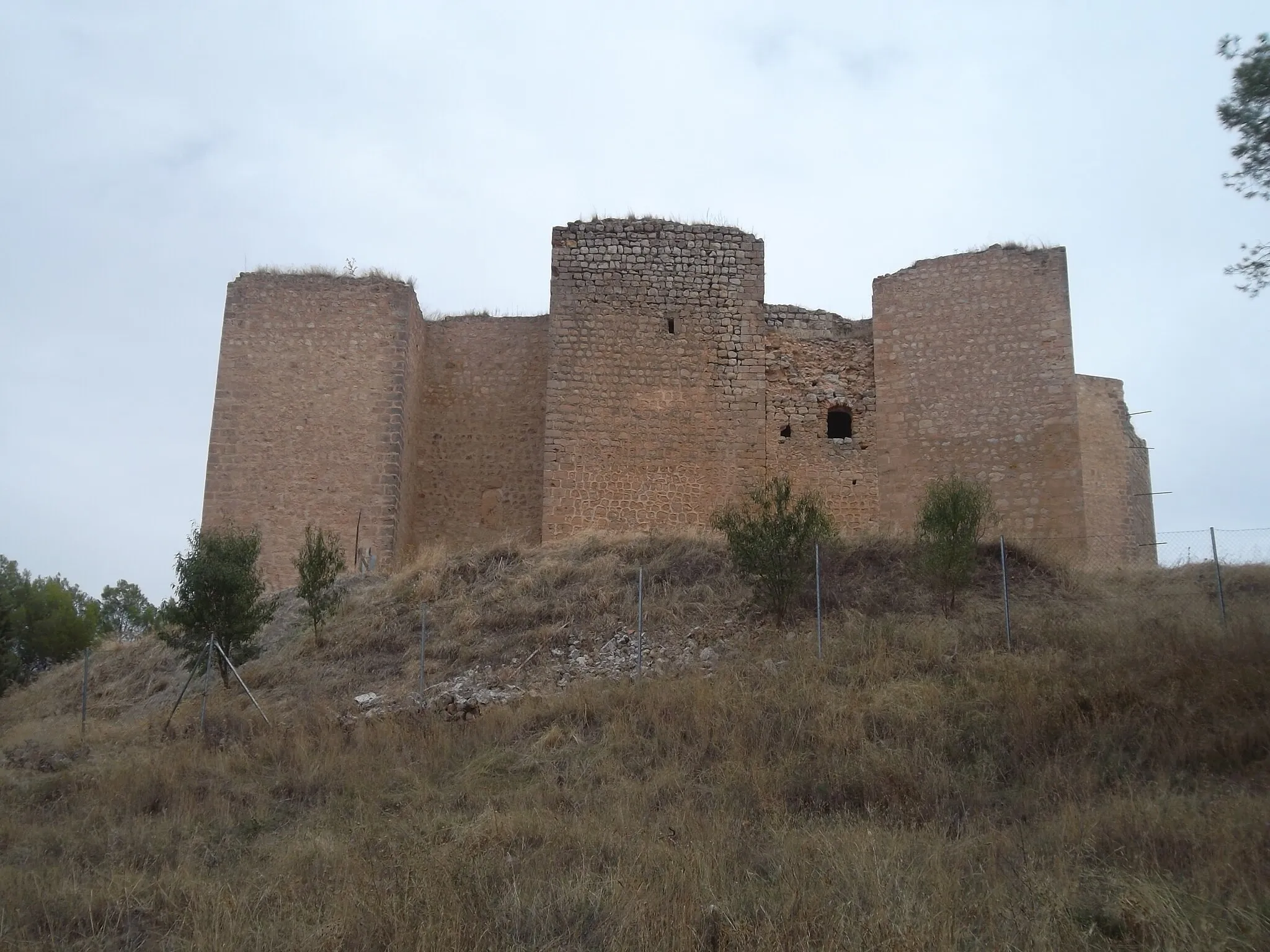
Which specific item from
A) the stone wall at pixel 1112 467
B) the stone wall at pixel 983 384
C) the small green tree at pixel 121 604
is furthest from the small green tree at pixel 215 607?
the small green tree at pixel 121 604

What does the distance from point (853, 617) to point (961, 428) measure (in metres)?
6.02

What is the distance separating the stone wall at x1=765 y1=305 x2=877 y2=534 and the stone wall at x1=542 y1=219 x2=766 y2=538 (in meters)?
0.45

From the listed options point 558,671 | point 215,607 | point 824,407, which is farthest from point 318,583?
point 824,407

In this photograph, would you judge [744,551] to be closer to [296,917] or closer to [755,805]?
[755,805]

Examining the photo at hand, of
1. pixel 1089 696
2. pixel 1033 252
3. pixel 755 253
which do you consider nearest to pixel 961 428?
pixel 1033 252

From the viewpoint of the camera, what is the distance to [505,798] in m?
8.22

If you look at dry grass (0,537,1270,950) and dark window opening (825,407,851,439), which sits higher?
dark window opening (825,407,851,439)

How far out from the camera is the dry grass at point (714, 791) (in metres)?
5.79

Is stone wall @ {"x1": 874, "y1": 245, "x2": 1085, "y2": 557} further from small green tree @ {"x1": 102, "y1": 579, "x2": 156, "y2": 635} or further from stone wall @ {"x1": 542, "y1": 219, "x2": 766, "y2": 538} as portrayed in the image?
small green tree @ {"x1": 102, "y1": 579, "x2": 156, "y2": 635}

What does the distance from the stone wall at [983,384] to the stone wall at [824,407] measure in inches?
9.7

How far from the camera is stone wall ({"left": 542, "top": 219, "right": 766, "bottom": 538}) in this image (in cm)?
1634

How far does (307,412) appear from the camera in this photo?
656 inches

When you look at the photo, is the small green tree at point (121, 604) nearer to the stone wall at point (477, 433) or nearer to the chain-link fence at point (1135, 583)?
the stone wall at point (477, 433)

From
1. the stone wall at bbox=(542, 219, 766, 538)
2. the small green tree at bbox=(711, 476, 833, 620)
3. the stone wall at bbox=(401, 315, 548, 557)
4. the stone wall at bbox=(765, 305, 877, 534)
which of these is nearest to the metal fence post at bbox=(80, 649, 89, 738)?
the stone wall at bbox=(401, 315, 548, 557)
